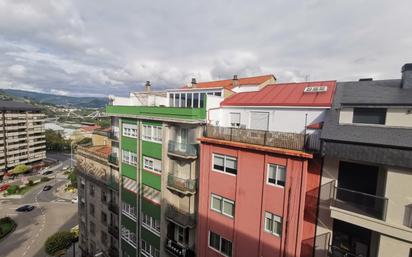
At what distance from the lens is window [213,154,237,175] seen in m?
15.4

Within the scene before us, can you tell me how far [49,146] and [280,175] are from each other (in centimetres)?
14580

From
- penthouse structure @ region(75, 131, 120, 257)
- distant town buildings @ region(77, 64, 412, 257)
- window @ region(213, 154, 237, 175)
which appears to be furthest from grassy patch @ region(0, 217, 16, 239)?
window @ region(213, 154, 237, 175)

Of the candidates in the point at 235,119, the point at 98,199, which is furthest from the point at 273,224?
the point at 98,199

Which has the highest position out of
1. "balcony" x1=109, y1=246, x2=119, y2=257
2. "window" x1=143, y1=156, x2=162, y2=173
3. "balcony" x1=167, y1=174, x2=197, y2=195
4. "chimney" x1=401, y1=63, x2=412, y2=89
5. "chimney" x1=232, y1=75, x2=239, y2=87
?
Answer: "chimney" x1=232, y1=75, x2=239, y2=87

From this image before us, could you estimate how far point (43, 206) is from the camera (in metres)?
63.8

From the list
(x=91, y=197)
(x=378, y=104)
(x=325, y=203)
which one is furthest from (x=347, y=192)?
(x=91, y=197)

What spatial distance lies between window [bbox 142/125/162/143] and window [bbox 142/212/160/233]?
26.0 feet

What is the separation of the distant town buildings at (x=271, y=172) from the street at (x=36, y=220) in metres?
35.2

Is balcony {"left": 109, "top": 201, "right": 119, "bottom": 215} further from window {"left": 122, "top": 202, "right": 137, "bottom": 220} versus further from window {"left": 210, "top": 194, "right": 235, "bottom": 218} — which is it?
window {"left": 210, "top": 194, "right": 235, "bottom": 218}

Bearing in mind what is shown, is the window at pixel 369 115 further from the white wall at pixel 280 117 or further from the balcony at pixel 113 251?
the balcony at pixel 113 251

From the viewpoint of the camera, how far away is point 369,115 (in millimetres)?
11523

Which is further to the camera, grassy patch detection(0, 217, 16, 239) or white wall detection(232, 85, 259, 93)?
grassy patch detection(0, 217, 16, 239)

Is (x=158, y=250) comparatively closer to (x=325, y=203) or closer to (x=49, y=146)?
(x=325, y=203)

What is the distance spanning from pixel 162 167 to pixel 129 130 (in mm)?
6464
